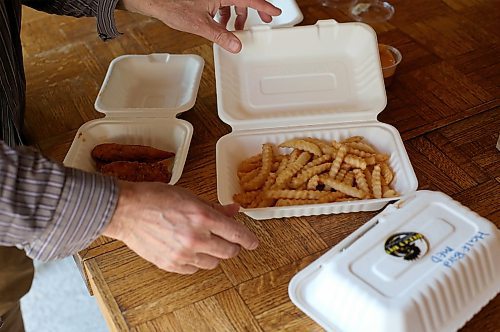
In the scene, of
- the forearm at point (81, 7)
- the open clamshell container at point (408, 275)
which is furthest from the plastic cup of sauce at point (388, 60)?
the forearm at point (81, 7)

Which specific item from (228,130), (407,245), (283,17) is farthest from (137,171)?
(283,17)

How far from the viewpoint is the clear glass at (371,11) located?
1.50 metres

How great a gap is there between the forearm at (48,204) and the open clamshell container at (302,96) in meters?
0.27

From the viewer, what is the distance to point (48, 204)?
750 mm

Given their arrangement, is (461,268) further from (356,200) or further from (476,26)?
(476,26)

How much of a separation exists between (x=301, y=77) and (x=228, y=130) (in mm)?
190

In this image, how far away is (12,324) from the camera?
126 cm

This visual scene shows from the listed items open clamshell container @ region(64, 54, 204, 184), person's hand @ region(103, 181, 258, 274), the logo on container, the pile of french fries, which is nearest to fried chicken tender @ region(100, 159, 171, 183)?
open clamshell container @ region(64, 54, 204, 184)

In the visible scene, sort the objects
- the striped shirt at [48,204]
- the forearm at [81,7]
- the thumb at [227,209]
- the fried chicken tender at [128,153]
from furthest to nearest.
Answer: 1. the forearm at [81,7]
2. the fried chicken tender at [128,153]
3. the thumb at [227,209]
4. the striped shirt at [48,204]

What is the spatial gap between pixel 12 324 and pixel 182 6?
75cm

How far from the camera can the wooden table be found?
90 cm

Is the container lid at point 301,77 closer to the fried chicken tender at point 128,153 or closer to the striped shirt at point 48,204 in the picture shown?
the fried chicken tender at point 128,153

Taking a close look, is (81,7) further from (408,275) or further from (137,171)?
(408,275)

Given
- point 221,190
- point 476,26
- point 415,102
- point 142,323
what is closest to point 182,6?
point 221,190
